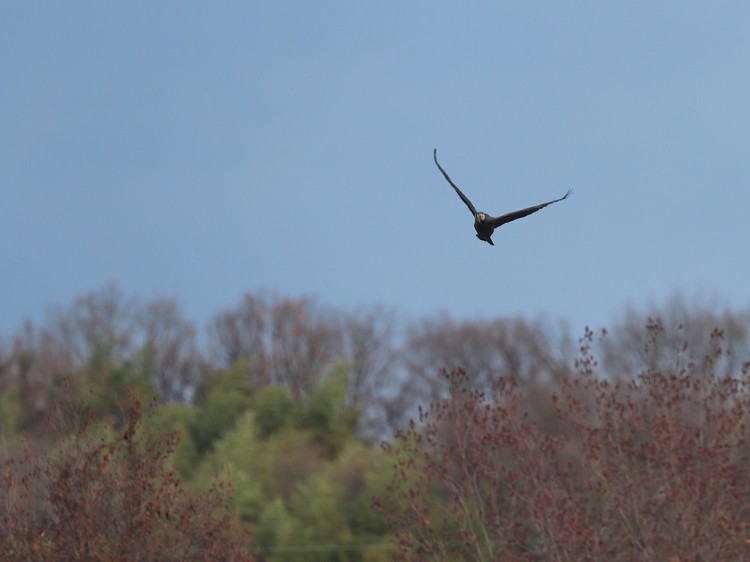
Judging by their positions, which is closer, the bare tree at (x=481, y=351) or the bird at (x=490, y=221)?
the bird at (x=490, y=221)

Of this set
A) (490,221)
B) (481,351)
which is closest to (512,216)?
(490,221)

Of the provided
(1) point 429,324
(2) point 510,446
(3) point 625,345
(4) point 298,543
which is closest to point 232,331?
(1) point 429,324

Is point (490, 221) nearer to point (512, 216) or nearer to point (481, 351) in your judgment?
point (512, 216)

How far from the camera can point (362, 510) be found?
39188 millimetres

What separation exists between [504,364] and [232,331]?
1591 centimetres

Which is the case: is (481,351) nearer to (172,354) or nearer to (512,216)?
(172,354)

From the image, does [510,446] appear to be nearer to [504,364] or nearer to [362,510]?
[362,510]

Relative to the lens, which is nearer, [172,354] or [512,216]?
[512,216]

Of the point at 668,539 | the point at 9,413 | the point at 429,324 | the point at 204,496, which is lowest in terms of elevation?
the point at 668,539

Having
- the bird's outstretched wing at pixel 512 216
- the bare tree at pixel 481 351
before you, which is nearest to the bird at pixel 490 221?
the bird's outstretched wing at pixel 512 216

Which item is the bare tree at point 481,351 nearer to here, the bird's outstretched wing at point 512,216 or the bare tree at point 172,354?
the bare tree at point 172,354

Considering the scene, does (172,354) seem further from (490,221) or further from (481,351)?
(490,221)

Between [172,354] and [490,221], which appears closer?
[490,221]

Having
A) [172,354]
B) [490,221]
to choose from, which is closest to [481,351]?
[172,354]
